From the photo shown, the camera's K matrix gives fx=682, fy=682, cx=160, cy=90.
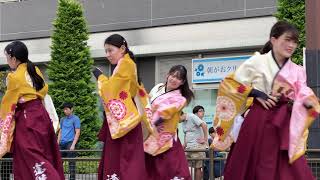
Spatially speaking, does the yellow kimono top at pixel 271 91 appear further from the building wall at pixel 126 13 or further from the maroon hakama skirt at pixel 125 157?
the building wall at pixel 126 13

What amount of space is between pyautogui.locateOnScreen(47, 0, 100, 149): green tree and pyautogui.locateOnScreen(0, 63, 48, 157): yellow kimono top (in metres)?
12.0

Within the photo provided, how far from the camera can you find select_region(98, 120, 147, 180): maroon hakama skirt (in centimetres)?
659

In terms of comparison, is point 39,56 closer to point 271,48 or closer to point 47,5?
point 47,5

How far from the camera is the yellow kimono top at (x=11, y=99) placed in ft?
24.2

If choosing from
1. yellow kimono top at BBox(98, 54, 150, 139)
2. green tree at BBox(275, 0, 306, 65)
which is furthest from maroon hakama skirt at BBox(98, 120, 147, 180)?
green tree at BBox(275, 0, 306, 65)

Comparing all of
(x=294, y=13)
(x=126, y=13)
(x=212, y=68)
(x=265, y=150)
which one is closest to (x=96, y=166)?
(x=265, y=150)

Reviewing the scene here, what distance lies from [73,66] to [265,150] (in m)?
14.8

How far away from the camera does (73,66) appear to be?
1992 cm

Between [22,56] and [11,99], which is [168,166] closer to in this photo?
[11,99]

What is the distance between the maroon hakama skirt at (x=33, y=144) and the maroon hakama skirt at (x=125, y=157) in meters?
0.86

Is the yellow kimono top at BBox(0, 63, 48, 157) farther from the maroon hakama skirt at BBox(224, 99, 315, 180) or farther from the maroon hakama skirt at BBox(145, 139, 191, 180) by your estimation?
the maroon hakama skirt at BBox(224, 99, 315, 180)

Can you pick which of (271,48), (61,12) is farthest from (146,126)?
(61,12)

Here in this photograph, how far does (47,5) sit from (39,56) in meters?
1.87

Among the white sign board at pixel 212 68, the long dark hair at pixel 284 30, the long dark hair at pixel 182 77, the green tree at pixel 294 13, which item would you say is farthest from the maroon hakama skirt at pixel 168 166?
the white sign board at pixel 212 68
